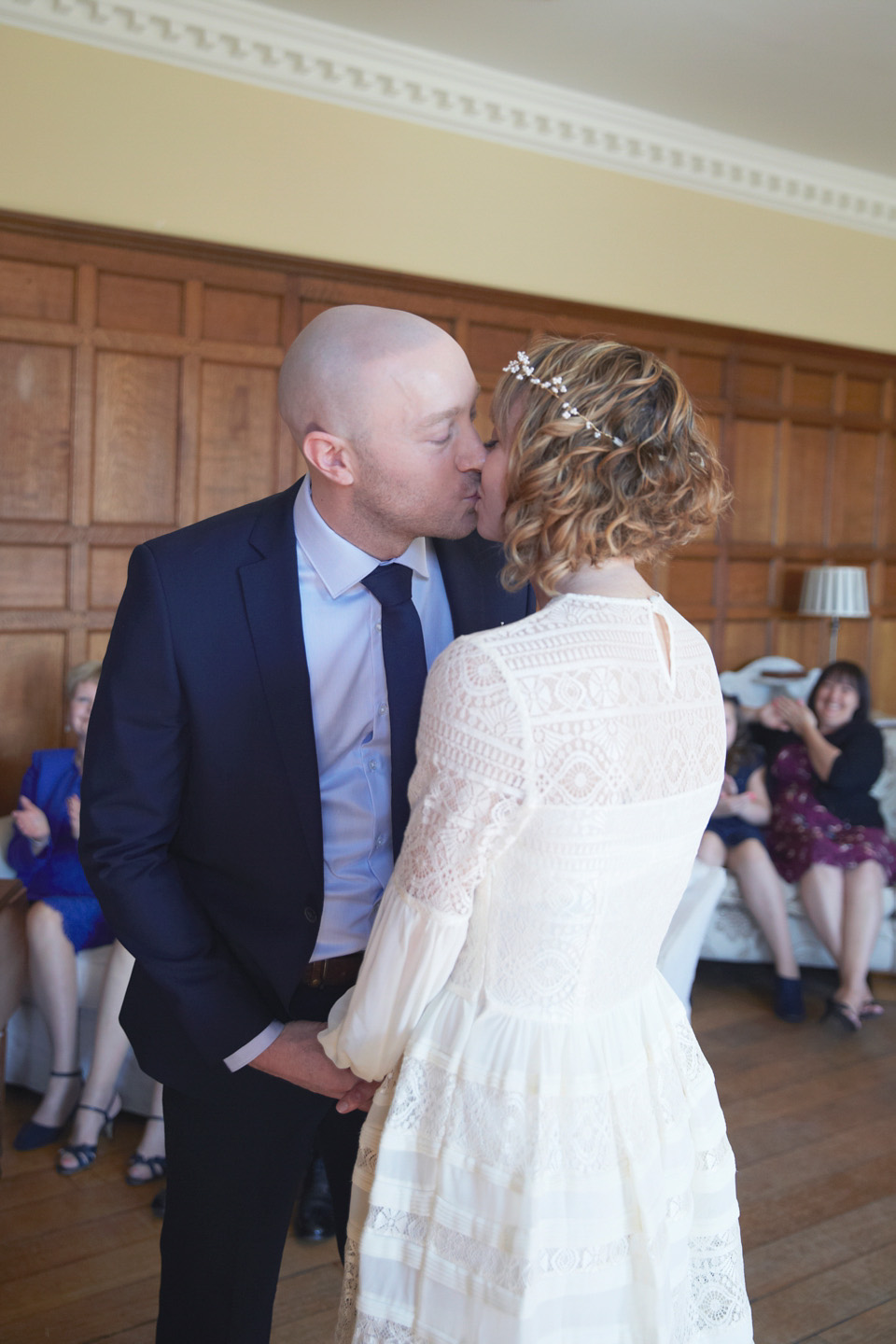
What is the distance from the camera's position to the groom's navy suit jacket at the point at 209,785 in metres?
1.34

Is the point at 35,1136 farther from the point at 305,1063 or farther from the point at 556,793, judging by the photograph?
the point at 556,793

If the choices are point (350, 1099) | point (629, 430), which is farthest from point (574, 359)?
point (350, 1099)

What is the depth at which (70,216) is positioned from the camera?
4.09m

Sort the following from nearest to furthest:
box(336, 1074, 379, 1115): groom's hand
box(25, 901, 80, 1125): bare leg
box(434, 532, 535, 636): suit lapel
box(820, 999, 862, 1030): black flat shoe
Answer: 1. box(336, 1074, 379, 1115): groom's hand
2. box(434, 532, 535, 636): suit lapel
3. box(25, 901, 80, 1125): bare leg
4. box(820, 999, 862, 1030): black flat shoe

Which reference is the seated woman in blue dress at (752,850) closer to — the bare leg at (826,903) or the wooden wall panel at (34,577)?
the bare leg at (826,903)

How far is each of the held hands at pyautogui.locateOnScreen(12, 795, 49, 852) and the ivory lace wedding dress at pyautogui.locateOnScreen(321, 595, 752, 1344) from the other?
2.31 m

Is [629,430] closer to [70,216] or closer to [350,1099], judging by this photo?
[350,1099]

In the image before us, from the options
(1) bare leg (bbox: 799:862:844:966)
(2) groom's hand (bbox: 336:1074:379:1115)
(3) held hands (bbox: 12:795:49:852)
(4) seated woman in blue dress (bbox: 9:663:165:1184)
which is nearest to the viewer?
(2) groom's hand (bbox: 336:1074:379:1115)

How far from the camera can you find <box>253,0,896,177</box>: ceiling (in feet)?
13.7

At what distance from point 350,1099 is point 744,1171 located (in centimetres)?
202

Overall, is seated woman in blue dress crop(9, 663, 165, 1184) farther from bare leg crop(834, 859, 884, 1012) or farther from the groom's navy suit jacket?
bare leg crop(834, 859, 884, 1012)

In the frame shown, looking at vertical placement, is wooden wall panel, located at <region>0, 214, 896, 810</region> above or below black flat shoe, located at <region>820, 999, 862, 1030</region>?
above

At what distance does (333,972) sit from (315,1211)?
54.8 inches

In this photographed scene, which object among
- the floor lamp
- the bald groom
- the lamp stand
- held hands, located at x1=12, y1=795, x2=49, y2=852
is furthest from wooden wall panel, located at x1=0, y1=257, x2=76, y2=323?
the lamp stand
